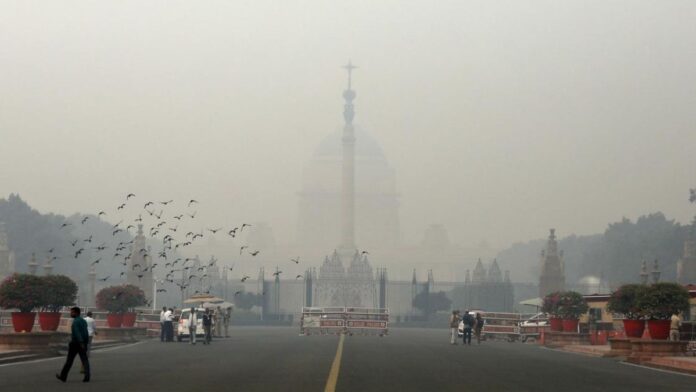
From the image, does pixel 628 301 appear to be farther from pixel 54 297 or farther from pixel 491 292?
pixel 491 292

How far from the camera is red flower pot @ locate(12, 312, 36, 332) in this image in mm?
45719

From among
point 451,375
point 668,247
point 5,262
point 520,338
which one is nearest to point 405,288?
point 668,247

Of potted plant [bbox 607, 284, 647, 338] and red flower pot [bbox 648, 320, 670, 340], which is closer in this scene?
red flower pot [bbox 648, 320, 670, 340]

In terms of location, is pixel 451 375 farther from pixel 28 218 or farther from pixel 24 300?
pixel 28 218

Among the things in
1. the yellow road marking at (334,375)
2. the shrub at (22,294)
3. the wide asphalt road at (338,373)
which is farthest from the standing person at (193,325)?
the yellow road marking at (334,375)

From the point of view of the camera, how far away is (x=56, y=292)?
47.3 m

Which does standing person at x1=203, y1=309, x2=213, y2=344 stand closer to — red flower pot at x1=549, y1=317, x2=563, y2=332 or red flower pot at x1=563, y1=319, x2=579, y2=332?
red flower pot at x1=563, y1=319, x2=579, y2=332

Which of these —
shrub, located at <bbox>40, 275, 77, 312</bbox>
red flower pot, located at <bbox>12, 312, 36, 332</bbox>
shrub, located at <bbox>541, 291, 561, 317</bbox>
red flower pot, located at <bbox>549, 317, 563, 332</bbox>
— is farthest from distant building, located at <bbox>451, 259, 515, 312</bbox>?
red flower pot, located at <bbox>12, 312, 36, 332</bbox>

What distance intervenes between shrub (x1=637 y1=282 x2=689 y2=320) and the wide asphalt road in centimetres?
229

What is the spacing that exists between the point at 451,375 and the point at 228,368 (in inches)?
253

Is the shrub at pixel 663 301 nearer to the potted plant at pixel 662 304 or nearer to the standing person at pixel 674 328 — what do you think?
the potted plant at pixel 662 304

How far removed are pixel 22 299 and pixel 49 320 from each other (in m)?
2.79

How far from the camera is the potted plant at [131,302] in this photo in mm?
66500

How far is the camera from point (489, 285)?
135000 millimetres
